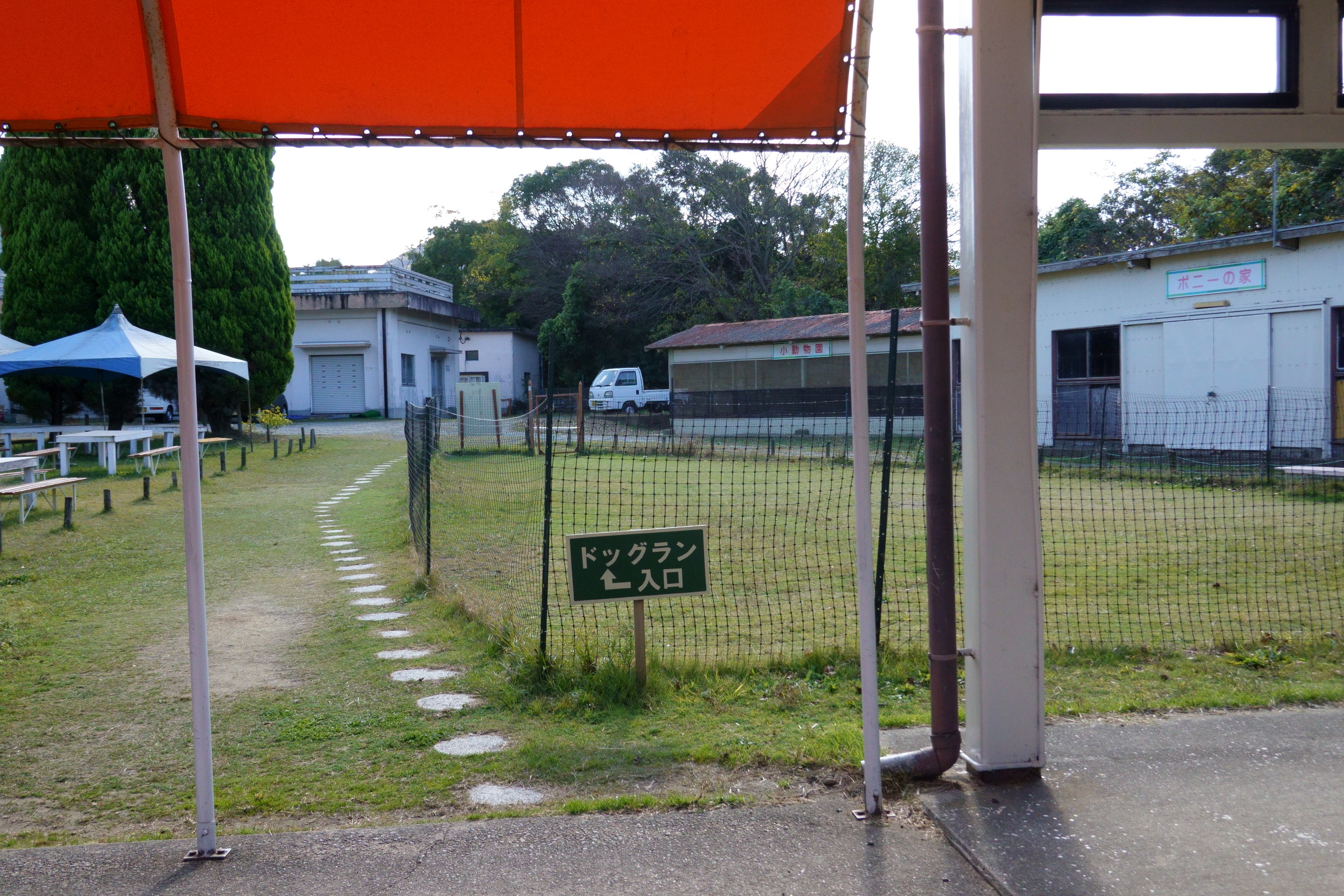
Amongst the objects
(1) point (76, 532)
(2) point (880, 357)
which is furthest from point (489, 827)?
(2) point (880, 357)

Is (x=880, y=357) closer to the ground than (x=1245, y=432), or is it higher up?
higher up

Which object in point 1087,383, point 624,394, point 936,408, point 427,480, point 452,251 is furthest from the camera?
point 452,251

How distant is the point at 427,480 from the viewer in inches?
310

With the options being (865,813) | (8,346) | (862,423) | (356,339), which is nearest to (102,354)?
(8,346)

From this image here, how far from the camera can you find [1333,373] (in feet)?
51.1

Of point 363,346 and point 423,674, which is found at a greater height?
point 363,346

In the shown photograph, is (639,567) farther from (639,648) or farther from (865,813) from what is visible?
(865,813)

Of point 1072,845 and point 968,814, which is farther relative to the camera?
point 968,814

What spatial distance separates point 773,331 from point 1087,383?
9793 millimetres

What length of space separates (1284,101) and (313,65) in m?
3.77

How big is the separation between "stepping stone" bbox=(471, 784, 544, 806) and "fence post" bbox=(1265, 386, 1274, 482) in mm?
12826

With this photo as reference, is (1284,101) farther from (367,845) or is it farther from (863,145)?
(367,845)

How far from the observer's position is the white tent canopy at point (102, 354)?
15656 mm

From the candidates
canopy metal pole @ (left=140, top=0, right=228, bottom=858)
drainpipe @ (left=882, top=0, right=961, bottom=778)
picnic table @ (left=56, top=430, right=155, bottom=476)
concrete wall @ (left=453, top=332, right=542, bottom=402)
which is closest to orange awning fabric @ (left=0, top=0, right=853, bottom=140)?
canopy metal pole @ (left=140, top=0, right=228, bottom=858)
